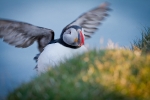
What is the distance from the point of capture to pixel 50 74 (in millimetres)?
6945

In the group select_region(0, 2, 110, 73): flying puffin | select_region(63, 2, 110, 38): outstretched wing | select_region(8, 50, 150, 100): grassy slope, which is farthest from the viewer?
select_region(63, 2, 110, 38): outstretched wing

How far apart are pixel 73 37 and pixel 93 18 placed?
262 centimetres

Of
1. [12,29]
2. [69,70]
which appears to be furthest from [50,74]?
[12,29]

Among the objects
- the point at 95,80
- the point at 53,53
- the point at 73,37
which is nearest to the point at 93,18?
the point at 73,37

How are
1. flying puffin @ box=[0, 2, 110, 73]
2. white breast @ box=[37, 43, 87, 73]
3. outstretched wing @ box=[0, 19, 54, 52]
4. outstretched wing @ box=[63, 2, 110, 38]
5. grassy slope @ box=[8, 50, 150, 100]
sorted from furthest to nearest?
outstretched wing @ box=[63, 2, 110, 38]
outstretched wing @ box=[0, 19, 54, 52]
flying puffin @ box=[0, 2, 110, 73]
white breast @ box=[37, 43, 87, 73]
grassy slope @ box=[8, 50, 150, 100]

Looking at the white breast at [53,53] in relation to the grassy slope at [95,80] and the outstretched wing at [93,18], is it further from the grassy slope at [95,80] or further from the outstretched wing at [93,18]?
the grassy slope at [95,80]

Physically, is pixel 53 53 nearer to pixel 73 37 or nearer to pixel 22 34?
pixel 73 37

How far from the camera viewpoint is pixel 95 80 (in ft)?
20.2

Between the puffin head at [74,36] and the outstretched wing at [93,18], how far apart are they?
172cm

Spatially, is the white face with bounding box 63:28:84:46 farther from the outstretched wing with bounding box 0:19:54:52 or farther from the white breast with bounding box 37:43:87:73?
the outstretched wing with bounding box 0:19:54:52

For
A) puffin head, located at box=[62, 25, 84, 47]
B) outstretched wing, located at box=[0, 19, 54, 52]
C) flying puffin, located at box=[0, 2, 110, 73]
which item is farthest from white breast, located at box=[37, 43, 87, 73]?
outstretched wing, located at box=[0, 19, 54, 52]

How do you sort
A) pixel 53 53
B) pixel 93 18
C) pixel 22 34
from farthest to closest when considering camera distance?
pixel 93 18
pixel 22 34
pixel 53 53

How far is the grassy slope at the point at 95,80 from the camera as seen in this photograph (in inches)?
235

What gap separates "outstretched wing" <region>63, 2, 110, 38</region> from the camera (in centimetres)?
1191
